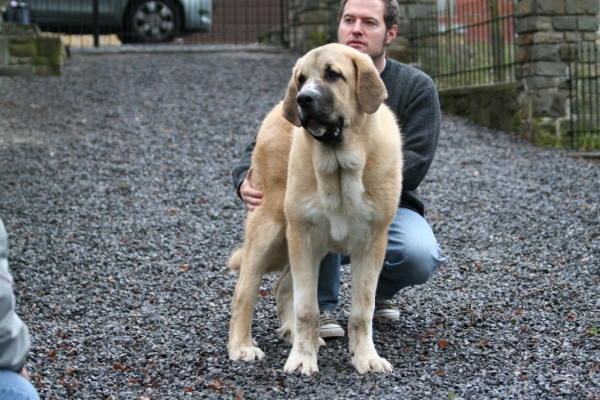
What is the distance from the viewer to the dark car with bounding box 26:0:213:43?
16.5 meters

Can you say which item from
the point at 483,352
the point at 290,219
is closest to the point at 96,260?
the point at 290,219

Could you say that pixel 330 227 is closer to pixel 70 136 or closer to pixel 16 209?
pixel 16 209

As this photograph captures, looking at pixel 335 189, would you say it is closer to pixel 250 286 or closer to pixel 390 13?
pixel 250 286

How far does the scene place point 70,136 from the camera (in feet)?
34.2

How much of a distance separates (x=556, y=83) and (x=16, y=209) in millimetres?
7094

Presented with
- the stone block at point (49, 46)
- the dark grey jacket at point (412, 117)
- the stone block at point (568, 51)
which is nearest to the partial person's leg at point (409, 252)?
the dark grey jacket at point (412, 117)

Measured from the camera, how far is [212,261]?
6223 millimetres

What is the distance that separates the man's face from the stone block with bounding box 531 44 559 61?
22.1 ft

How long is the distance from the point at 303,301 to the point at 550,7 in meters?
8.07

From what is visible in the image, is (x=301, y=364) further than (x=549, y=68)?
No

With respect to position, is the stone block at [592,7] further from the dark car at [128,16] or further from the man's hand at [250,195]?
the dark car at [128,16]

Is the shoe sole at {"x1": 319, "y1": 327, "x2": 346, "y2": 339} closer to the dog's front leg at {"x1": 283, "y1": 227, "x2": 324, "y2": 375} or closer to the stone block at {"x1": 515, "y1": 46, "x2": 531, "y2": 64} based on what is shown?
the dog's front leg at {"x1": 283, "y1": 227, "x2": 324, "y2": 375}

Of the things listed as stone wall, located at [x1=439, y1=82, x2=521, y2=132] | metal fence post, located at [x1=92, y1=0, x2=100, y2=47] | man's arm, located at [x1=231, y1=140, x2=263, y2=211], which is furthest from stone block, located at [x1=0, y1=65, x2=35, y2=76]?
man's arm, located at [x1=231, y1=140, x2=263, y2=211]

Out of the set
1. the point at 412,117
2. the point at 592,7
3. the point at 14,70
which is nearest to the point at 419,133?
the point at 412,117
